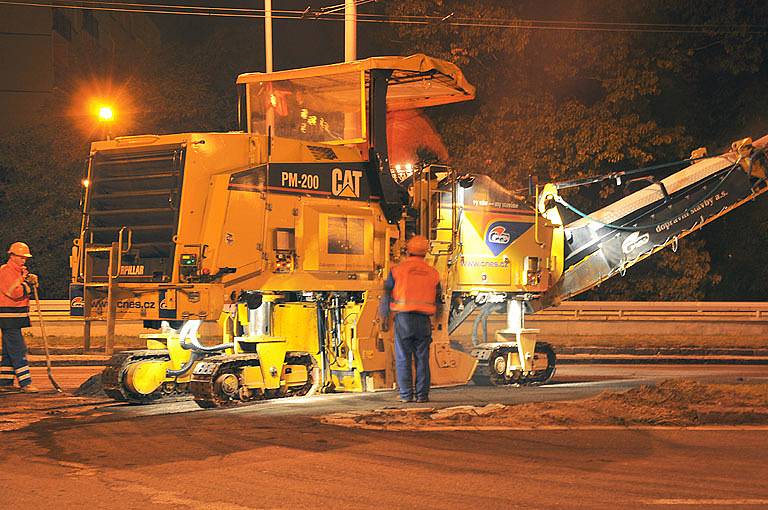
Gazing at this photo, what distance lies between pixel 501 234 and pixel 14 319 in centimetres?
620

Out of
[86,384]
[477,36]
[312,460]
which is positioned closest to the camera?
[312,460]

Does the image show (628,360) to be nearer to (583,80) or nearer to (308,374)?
(583,80)

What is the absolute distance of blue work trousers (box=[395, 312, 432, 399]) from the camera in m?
12.2

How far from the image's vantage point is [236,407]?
12055mm

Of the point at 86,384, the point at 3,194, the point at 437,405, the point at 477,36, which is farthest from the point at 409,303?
the point at 3,194

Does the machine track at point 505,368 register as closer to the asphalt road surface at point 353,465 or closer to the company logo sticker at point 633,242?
the company logo sticker at point 633,242

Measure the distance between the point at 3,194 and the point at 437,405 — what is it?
87.2 feet

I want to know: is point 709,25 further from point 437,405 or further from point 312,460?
point 312,460

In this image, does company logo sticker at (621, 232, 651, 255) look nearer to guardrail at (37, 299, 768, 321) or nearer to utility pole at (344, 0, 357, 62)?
utility pole at (344, 0, 357, 62)

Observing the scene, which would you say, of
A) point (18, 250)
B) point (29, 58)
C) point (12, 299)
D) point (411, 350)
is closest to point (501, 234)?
point (411, 350)

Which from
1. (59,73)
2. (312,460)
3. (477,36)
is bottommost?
(312,460)

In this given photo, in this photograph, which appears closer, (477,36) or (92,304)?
(92,304)

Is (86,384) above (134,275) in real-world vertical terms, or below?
below

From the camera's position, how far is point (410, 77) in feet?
46.6
